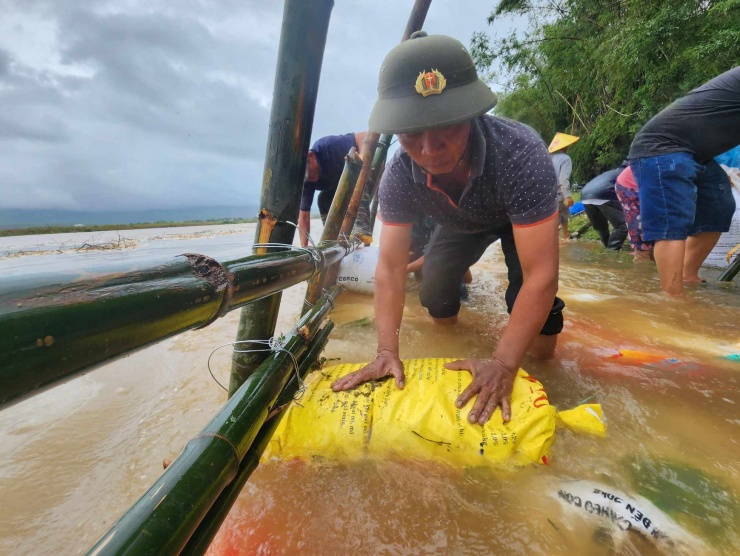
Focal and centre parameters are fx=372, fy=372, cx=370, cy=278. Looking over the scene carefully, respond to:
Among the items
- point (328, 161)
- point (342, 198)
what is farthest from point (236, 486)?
point (328, 161)

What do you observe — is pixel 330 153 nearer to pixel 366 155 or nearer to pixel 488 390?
pixel 366 155

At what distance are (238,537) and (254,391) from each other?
428 mm

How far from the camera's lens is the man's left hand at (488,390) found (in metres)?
1.20

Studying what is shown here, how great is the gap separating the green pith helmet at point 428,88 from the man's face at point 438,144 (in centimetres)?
6

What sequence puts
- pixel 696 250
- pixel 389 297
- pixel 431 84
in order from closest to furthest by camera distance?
pixel 431 84 < pixel 389 297 < pixel 696 250

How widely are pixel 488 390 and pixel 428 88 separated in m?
1.06

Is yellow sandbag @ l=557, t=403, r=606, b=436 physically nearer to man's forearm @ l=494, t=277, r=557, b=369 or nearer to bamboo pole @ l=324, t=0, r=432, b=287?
man's forearm @ l=494, t=277, r=557, b=369

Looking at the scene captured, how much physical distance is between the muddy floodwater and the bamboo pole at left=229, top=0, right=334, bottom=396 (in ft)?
0.80

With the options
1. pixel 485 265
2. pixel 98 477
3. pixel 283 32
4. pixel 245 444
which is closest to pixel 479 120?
pixel 283 32

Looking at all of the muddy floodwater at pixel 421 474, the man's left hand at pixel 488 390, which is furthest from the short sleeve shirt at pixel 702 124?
the man's left hand at pixel 488 390

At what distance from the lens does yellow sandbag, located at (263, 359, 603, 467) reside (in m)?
1.17

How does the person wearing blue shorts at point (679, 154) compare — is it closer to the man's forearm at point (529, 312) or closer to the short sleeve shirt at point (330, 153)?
the man's forearm at point (529, 312)

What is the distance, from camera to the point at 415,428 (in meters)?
1.20

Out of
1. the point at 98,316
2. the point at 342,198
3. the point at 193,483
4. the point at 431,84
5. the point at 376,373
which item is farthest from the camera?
the point at 342,198
